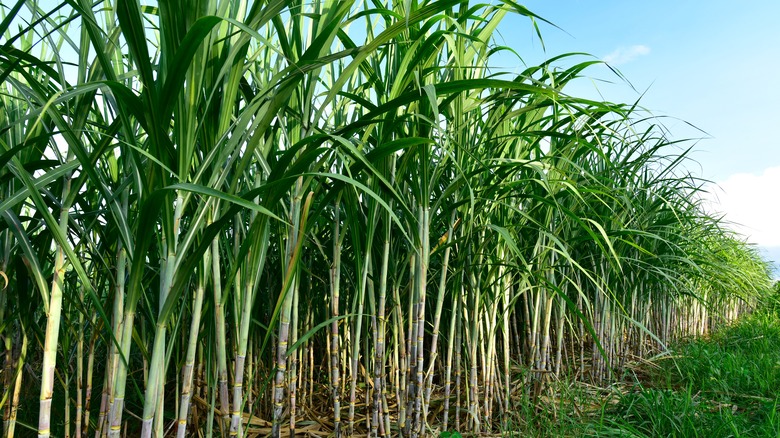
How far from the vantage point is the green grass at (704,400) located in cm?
156

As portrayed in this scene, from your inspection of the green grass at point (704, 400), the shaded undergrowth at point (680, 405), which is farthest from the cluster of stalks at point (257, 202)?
the green grass at point (704, 400)

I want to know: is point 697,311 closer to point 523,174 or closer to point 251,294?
point 523,174

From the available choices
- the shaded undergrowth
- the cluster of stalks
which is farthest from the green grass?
the cluster of stalks

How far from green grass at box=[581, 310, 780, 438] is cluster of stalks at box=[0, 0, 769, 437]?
11.8 inches

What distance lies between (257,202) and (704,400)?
1699mm

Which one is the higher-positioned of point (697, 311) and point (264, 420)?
point (697, 311)

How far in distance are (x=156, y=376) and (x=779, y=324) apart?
16.3ft

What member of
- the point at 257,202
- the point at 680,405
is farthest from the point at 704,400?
the point at 257,202

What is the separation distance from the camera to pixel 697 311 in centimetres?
454

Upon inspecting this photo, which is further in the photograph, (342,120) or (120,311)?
(342,120)

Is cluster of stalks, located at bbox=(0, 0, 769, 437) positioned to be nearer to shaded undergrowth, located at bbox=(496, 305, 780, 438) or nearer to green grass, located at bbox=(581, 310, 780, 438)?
shaded undergrowth, located at bbox=(496, 305, 780, 438)

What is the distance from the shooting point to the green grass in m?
1.56

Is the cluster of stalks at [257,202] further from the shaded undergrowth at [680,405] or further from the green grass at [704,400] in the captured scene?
the green grass at [704,400]

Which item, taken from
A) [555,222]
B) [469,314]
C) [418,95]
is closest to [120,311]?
[418,95]
